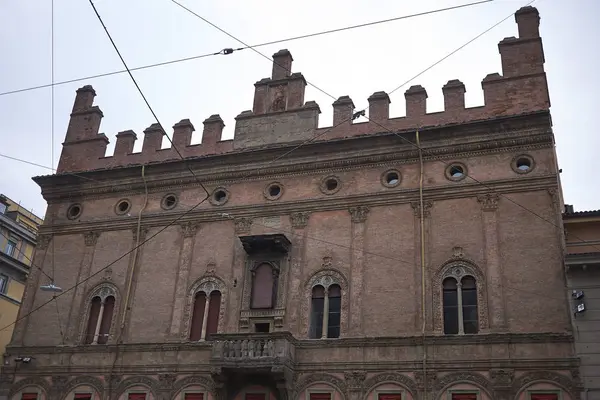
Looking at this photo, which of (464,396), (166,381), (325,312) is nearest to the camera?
(464,396)

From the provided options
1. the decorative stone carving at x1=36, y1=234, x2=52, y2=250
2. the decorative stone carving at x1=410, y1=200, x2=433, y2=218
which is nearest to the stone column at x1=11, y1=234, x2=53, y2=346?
the decorative stone carving at x1=36, y1=234, x2=52, y2=250

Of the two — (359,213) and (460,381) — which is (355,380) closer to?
(460,381)

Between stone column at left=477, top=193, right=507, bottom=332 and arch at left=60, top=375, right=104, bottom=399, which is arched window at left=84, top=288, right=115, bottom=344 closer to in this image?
arch at left=60, top=375, right=104, bottom=399

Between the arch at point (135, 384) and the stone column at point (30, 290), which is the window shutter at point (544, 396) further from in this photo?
the stone column at point (30, 290)

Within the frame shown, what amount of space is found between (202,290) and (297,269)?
377 cm

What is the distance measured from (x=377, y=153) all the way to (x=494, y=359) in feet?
27.0

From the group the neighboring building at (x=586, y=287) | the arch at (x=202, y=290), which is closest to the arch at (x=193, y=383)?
the arch at (x=202, y=290)

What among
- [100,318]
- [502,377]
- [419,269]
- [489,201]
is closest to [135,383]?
[100,318]

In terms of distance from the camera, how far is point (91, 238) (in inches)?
1070

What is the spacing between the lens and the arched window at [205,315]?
77.3 feet

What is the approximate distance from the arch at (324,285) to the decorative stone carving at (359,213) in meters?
1.95

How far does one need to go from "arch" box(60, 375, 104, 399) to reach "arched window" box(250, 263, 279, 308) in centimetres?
640

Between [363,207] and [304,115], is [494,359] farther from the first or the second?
[304,115]

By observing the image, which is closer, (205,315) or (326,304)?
(326,304)
